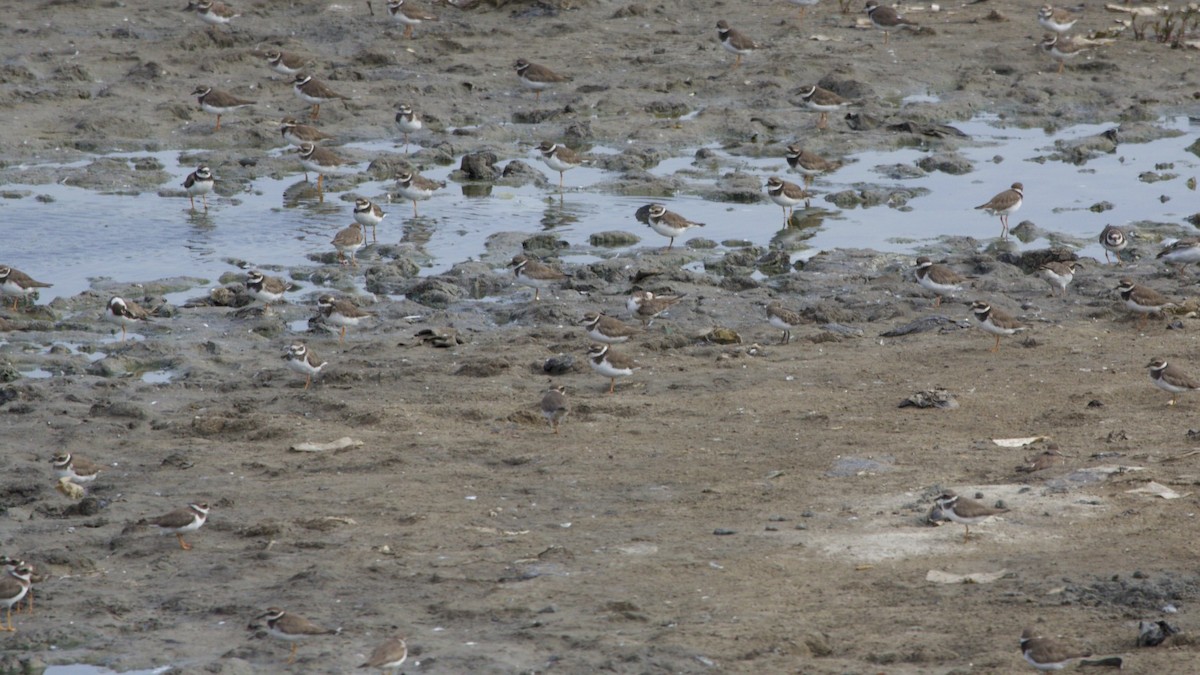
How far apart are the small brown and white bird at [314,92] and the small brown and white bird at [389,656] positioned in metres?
18.1

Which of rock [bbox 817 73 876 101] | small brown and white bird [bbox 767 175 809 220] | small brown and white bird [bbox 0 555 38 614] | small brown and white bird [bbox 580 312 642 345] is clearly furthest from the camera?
rock [bbox 817 73 876 101]

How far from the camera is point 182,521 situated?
10984mm

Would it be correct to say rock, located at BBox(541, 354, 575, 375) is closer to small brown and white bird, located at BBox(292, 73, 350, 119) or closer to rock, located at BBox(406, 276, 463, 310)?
rock, located at BBox(406, 276, 463, 310)

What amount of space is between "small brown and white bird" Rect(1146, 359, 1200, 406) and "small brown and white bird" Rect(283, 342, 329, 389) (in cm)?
766

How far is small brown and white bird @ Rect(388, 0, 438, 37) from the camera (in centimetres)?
2931

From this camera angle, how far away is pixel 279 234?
2098 centimetres

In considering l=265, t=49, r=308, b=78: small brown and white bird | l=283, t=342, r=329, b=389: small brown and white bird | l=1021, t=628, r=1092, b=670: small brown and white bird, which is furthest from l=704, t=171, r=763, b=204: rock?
l=1021, t=628, r=1092, b=670: small brown and white bird

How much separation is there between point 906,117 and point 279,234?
1136 centimetres

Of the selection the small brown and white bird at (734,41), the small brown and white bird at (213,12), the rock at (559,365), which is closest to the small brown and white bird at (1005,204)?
the rock at (559,365)

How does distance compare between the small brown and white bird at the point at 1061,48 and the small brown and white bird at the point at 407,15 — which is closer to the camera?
the small brown and white bird at the point at 1061,48

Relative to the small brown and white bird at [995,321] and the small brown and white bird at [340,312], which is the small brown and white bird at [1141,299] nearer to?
the small brown and white bird at [995,321]

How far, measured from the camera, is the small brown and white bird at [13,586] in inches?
381

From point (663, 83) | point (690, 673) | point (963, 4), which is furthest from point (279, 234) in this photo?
point (963, 4)

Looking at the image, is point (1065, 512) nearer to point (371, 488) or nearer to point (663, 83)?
point (371, 488)
